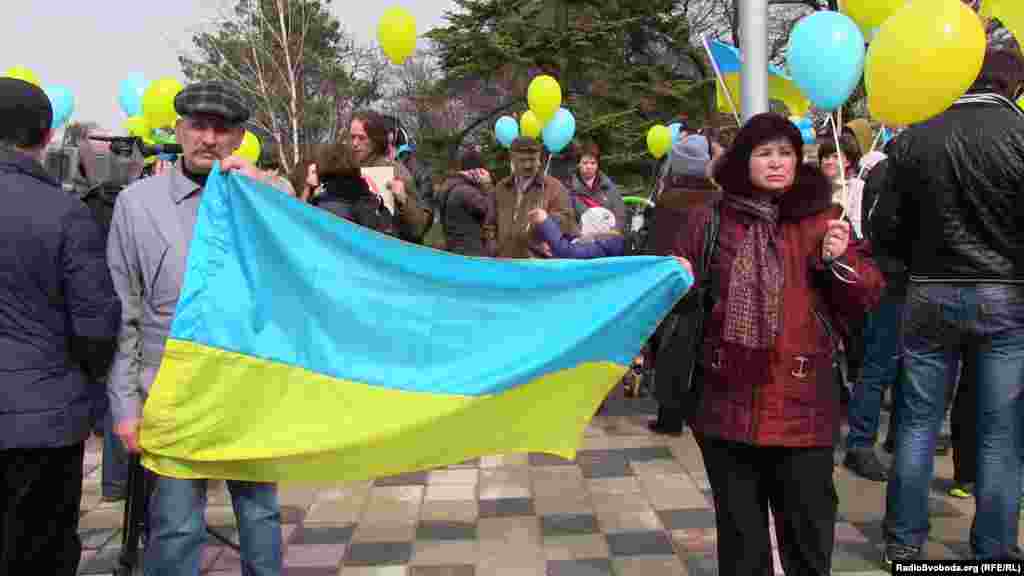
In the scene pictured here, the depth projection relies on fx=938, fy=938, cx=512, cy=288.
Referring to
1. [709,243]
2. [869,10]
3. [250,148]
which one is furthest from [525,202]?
[709,243]

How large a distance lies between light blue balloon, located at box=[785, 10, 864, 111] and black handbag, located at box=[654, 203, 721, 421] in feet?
2.87

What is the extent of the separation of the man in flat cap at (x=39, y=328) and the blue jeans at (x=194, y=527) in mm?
346

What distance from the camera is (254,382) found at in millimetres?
3203

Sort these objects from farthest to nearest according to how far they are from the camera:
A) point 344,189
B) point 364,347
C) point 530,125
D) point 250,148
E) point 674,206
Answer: point 530,125
point 250,148
point 344,189
point 674,206
point 364,347

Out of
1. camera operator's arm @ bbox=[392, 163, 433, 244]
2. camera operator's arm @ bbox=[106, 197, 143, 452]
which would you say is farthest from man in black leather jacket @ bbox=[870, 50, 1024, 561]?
camera operator's arm @ bbox=[106, 197, 143, 452]

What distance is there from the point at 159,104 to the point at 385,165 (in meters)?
3.06

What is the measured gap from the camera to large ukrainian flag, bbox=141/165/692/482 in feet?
10.2

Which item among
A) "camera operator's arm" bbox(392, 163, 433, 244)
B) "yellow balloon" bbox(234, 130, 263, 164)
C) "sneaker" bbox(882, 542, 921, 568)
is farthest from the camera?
"yellow balloon" bbox(234, 130, 263, 164)

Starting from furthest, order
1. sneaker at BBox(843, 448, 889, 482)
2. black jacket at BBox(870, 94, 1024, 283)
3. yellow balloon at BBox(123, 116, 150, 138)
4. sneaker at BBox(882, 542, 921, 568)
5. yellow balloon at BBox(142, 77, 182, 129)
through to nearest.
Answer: yellow balloon at BBox(123, 116, 150, 138) < yellow balloon at BBox(142, 77, 182, 129) < sneaker at BBox(843, 448, 889, 482) < sneaker at BBox(882, 542, 921, 568) < black jacket at BBox(870, 94, 1024, 283)

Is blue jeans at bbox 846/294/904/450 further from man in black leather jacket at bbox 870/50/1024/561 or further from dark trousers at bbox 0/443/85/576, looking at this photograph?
dark trousers at bbox 0/443/85/576

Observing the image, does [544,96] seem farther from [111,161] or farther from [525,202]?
[111,161]

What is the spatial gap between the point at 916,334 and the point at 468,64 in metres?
18.5

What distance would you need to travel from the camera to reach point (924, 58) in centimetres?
318

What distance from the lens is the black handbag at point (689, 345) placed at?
3.14 meters
